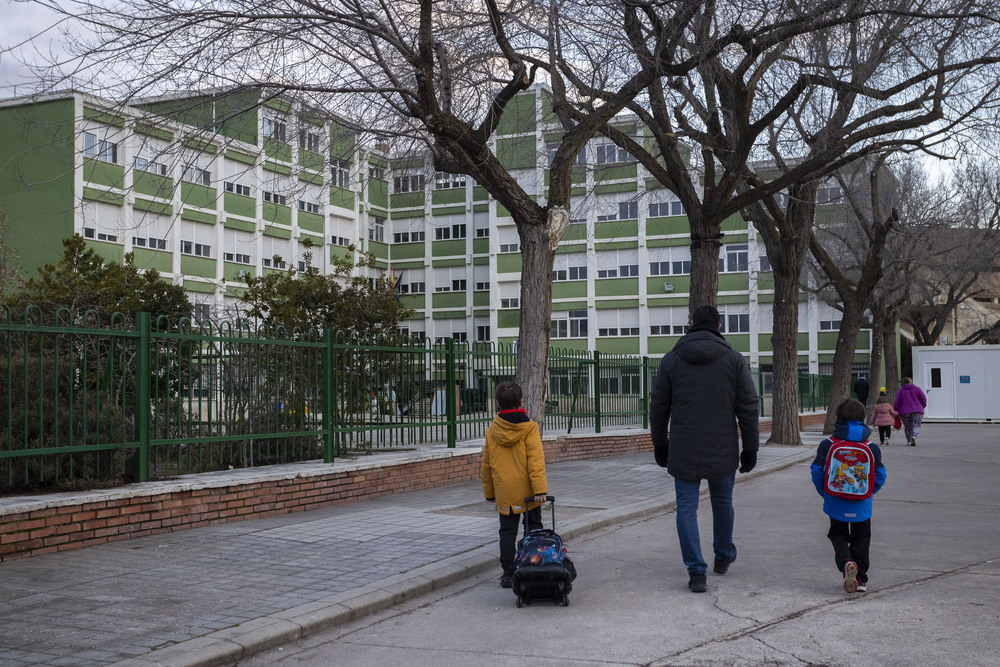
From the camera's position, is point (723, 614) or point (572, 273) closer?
point (723, 614)


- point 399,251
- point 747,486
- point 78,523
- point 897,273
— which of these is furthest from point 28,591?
point 399,251

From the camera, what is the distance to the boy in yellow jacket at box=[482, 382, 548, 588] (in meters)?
6.79

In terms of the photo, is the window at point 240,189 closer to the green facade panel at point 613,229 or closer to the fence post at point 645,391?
the green facade panel at point 613,229

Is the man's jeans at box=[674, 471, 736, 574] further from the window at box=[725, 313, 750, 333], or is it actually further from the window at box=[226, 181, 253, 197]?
the window at box=[725, 313, 750, 333]

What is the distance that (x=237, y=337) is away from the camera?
10.3 m

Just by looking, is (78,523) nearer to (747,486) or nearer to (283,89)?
(283,89)

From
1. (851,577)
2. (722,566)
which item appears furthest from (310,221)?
(851,577)

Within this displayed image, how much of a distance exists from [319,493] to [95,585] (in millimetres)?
4243

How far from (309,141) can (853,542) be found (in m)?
9.05

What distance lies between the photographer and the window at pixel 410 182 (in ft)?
51.3

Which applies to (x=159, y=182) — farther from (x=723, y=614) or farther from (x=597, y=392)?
(x=597, y=392)

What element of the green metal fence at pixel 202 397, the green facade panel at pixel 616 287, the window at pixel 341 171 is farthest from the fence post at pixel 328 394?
the green facade panel at pixel 616 287

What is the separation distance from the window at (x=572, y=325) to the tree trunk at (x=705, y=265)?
44827 millimetres

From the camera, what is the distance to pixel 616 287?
61.1 meters
